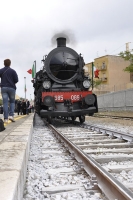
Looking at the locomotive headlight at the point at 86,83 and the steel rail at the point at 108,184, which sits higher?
the locomotive headlight at the point at 86,83

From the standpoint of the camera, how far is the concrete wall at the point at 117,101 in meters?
28.1

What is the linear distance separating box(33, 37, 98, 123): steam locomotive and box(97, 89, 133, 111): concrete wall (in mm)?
17997

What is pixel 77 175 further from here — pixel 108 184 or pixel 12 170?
pixel 12 170

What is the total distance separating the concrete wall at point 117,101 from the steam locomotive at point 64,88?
18.0 m

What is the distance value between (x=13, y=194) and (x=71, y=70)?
9105 millimetres

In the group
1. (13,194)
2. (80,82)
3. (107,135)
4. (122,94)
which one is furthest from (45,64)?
(122,94)

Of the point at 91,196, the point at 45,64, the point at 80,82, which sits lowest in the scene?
the point at 91,196

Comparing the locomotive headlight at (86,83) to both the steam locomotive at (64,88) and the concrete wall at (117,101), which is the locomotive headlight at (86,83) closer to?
the steam locomotive at (64,88)

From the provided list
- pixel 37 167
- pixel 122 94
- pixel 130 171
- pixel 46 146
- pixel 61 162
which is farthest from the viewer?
pixel 122 94

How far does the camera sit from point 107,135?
24.0 feet

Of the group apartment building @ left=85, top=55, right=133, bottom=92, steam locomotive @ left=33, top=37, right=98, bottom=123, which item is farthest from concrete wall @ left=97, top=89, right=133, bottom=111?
apartment building @ left=85, top=55, right=133, bottom=92

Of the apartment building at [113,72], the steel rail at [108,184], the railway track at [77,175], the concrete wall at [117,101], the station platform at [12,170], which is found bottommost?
the railway track at [77,175]

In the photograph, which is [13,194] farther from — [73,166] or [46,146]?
[46,146]

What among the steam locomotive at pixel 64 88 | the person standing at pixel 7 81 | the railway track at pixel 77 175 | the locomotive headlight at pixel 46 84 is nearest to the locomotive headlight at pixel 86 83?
the steam locomotive at pixel 64 88
